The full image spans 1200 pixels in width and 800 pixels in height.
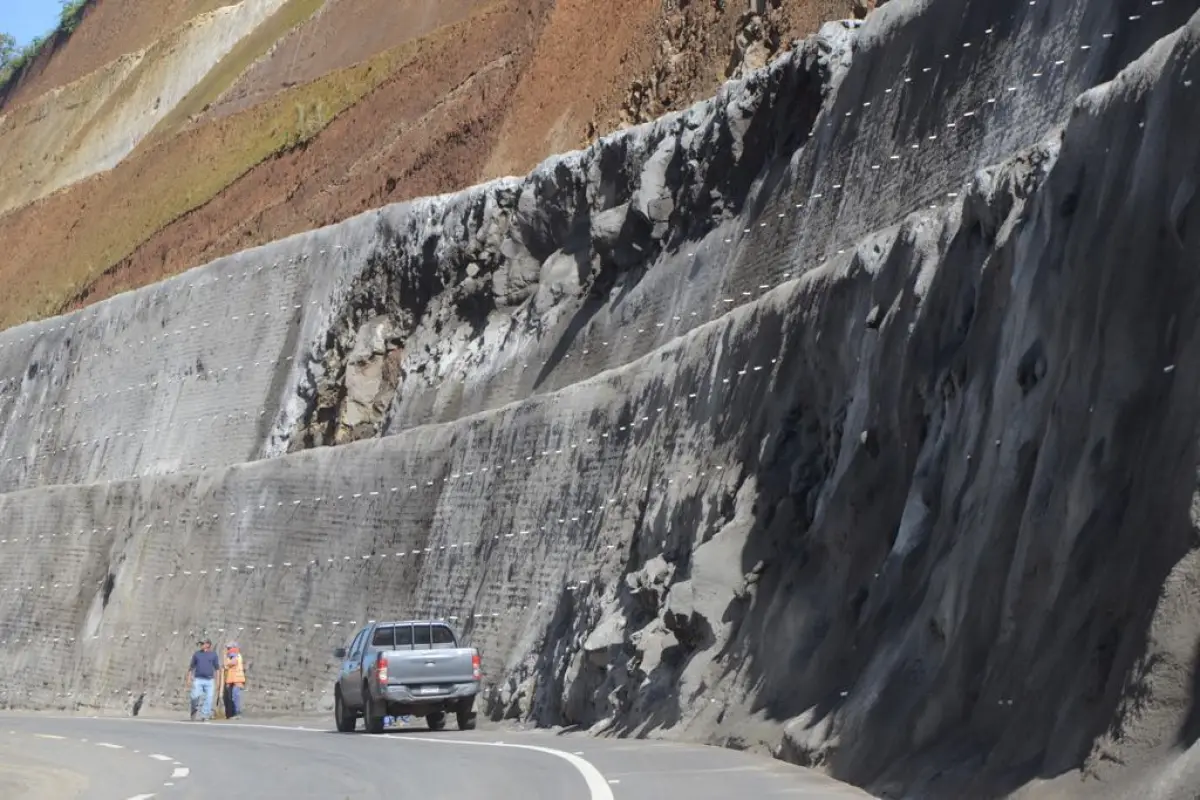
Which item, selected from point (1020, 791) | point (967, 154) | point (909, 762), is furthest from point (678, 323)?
point (1020, 791)

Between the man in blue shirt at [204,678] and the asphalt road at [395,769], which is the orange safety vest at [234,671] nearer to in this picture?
the man in blue shirt at [204,678]

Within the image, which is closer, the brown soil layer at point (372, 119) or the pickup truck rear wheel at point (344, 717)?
the pickup truck rear wheel at point (344, 717)

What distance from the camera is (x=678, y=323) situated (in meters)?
33.0

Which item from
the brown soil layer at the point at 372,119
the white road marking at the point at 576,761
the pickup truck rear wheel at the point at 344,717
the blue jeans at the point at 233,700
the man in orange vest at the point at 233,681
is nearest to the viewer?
the white road marking at the point at 576,761

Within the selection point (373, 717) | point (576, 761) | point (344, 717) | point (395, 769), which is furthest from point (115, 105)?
point (576, 761)

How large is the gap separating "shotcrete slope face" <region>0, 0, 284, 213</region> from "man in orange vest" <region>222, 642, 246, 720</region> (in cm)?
5546

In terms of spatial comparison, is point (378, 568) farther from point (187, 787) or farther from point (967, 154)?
point (187, 787)

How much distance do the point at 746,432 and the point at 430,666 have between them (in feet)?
15.9

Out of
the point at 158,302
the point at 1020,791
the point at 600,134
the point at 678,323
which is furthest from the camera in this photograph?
the point at 158,302

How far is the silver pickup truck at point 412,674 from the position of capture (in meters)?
24.5

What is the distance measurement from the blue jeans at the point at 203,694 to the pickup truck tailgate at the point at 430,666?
9.70 meters

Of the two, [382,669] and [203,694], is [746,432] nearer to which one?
[382,669]

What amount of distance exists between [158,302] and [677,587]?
1398 inches

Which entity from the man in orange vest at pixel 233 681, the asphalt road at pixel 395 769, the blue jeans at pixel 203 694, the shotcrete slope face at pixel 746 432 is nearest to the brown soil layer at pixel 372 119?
the shotcrete slope face at pixel 746 432
